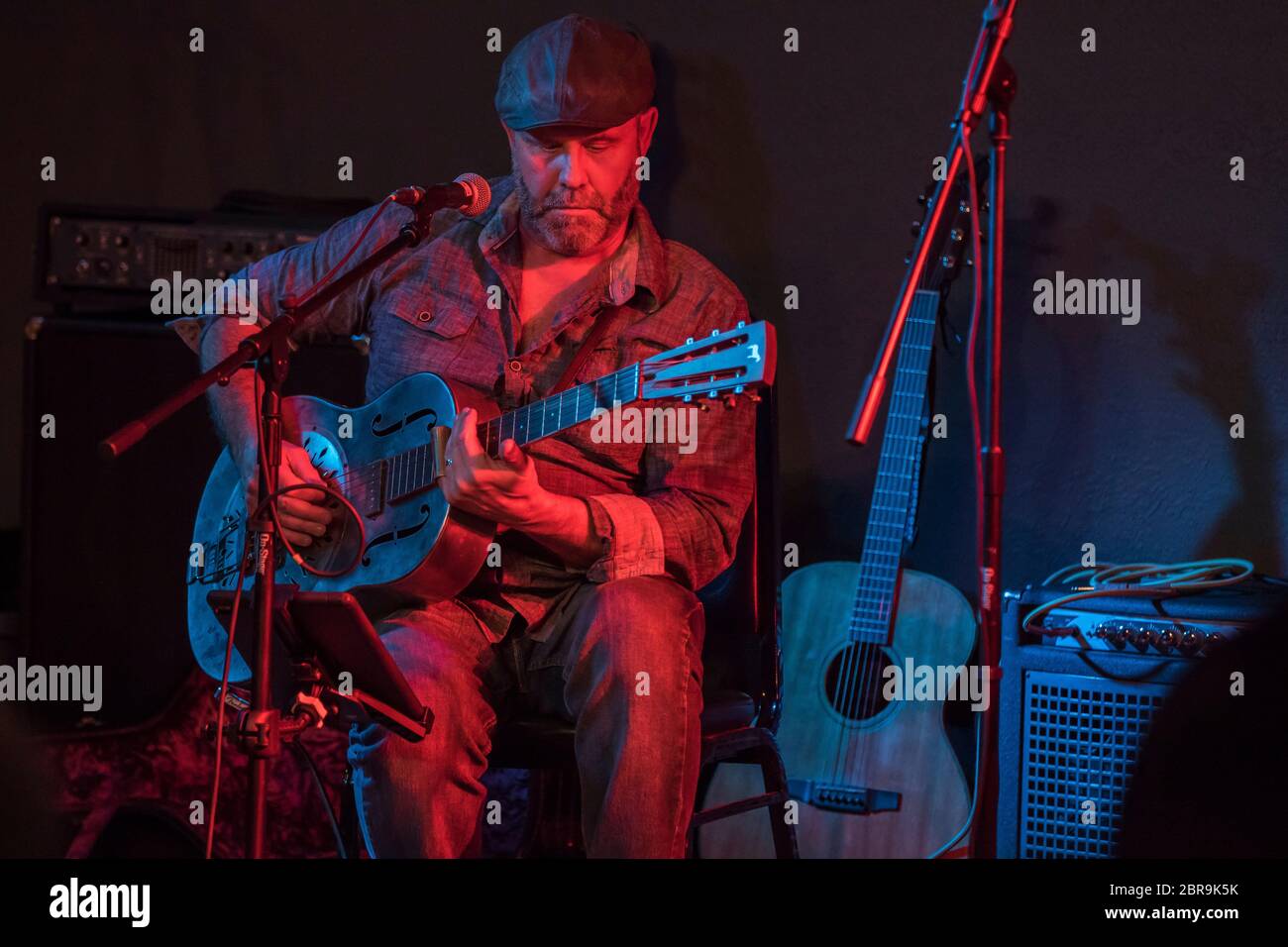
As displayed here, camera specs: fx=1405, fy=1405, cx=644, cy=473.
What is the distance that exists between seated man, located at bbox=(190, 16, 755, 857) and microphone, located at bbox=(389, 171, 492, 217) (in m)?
0.31

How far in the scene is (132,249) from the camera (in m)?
2.89

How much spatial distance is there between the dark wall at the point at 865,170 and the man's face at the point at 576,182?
916mm

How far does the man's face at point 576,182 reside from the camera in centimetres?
242

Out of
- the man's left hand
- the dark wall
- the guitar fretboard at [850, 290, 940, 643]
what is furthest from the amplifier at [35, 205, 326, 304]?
the guitar fretboard at [850, 290, 940, 643]

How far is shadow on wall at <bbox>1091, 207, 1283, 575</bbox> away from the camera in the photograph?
299 centimetres

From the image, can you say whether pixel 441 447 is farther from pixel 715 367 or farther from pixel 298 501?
pixel 715 367

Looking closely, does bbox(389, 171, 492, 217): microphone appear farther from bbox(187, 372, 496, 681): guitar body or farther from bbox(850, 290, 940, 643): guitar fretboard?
bbox(850, 290, 940, 643): guitar fretboard

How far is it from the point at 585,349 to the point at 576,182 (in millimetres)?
297

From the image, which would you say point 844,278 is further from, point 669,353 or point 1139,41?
point 669,353

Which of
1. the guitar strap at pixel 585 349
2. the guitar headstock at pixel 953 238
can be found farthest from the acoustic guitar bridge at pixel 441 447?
the guitar headstock at pixel 953 238

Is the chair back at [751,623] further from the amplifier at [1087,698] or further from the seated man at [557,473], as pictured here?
the amplifier at [1087,698]
